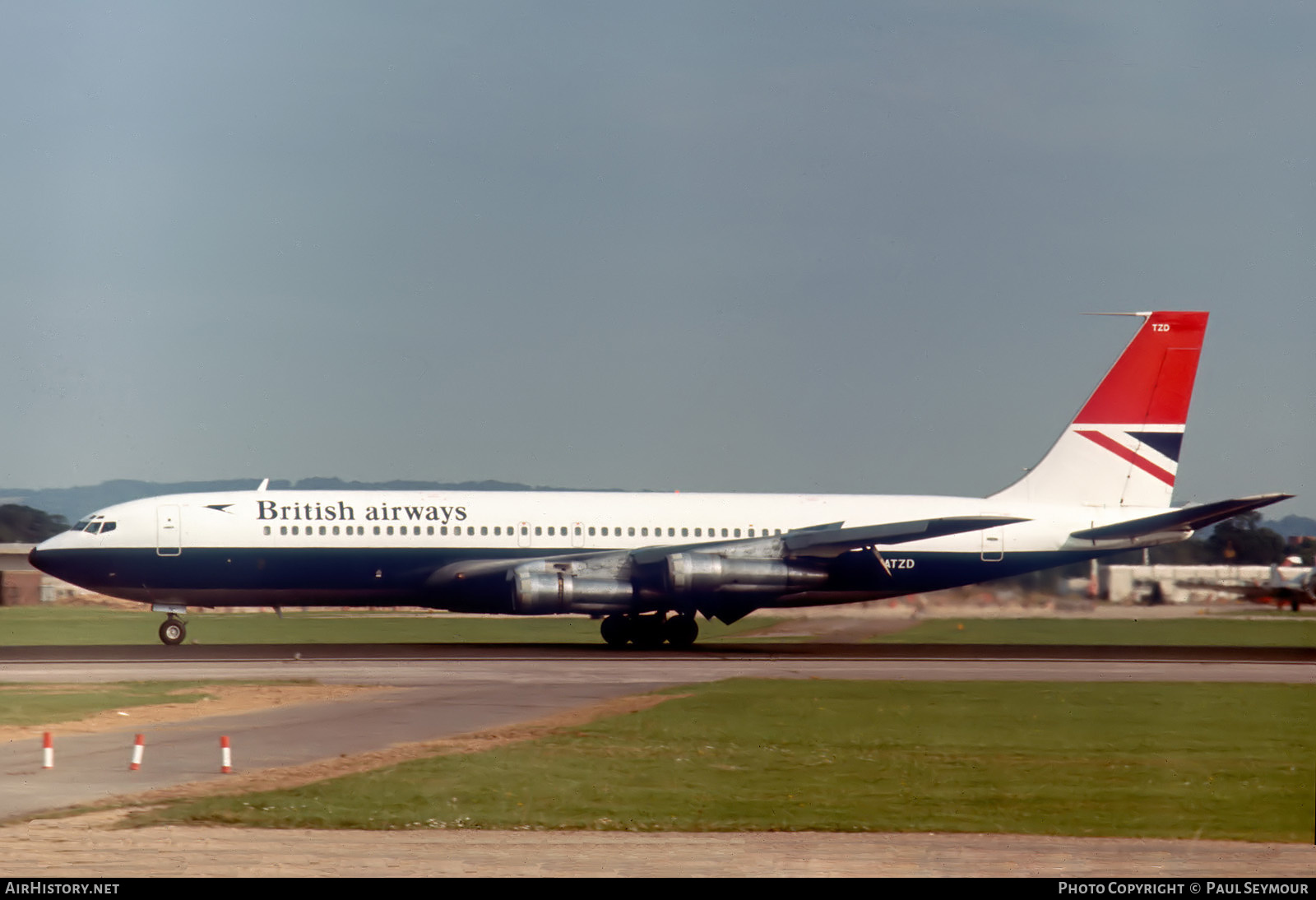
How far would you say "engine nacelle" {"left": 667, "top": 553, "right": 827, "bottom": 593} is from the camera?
3994 centimetres

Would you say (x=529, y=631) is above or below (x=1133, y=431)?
below

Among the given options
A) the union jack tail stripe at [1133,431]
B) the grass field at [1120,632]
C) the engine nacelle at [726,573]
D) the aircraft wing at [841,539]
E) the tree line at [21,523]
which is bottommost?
the grass field at [1120,632]

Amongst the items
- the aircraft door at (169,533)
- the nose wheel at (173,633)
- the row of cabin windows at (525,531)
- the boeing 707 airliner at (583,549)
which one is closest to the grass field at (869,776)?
the boeing 707 airliner at (583,549)

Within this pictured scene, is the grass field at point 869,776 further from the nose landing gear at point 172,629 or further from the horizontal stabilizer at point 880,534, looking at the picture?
the nose landing gear at point 172,629

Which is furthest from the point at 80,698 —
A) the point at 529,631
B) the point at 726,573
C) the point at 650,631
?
the point at 529,631

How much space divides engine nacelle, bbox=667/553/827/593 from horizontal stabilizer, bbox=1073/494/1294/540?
9965 mm

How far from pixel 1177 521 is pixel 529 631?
22833 millimetres

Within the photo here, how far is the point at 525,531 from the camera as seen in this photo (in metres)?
41.7

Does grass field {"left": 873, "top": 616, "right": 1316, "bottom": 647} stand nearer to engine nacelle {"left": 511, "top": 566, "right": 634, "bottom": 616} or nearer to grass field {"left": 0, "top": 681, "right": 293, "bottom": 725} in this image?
engine nacelle {"left": 511, "top": 566, "right": 634, "bottom": 616}

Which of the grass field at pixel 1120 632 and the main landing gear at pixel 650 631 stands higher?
the main landing gear at pixel 650 631

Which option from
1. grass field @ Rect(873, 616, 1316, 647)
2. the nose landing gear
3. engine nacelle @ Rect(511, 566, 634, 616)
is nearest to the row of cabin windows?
engine nacelle @ Rect(511, 566, 634, 616)

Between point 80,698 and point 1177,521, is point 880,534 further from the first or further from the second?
point 80,698

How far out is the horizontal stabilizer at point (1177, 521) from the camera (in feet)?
127

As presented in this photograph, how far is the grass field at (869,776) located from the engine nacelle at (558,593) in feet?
44.1
